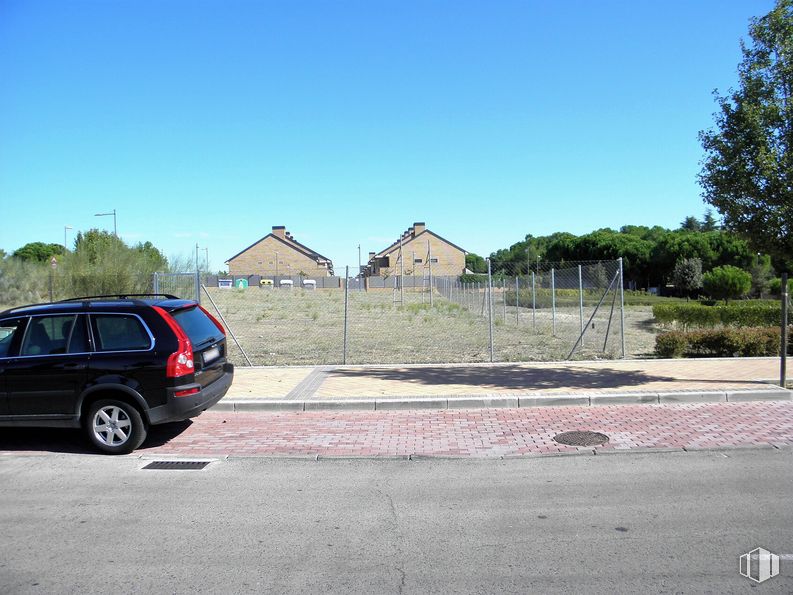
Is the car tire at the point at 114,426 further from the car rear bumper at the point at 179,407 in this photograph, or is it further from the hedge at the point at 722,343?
the hedge at the point at 722,343

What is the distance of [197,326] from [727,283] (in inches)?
1201

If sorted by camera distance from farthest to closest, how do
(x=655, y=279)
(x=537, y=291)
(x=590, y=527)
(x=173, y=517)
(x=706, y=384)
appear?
(x=655, y=279) < (x=537, y=291) < (x=706, y=384) < (x=173, y=517) < (x=590, y=527)

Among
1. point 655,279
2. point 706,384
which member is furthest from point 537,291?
point 655,279

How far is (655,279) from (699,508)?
75.5m

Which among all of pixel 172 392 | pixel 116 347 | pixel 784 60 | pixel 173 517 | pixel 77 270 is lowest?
pixel 173 517

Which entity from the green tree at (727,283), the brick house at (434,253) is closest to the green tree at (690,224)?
the brick house at (434,253)

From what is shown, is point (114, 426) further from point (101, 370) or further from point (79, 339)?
point (79, 339)

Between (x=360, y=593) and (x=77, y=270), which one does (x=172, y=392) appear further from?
(x=77, y=270)

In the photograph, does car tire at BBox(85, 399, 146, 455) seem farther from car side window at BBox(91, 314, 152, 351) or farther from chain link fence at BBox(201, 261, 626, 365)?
chain link fence at BBox(201, 261, 626, 365)

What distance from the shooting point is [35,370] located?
22.9 ft

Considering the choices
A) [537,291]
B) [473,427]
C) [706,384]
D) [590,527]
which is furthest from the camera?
[537,291]

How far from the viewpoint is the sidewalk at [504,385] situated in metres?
9.41

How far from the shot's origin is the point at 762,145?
9461 millimetres

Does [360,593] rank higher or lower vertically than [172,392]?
lower
